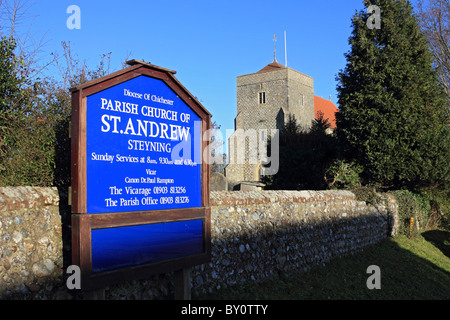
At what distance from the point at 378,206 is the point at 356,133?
3.53 meters

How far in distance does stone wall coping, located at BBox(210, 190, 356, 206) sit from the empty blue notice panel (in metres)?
1.42

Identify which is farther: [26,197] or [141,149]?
[141,149]

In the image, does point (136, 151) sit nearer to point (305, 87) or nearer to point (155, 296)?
point (155, 296)

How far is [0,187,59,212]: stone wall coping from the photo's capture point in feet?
12.4

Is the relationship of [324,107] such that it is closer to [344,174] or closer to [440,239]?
[440,239]

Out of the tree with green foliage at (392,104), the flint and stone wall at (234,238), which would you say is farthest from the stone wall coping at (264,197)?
the tree with green foliage at (392,104)

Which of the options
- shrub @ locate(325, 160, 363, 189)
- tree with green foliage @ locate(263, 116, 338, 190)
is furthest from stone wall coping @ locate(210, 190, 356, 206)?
tree with green foliage @ locate(263, 116, 338, 190)

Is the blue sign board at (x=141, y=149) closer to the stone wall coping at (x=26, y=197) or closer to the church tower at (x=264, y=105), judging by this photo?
the stone wall coping at (x=26, y=197)

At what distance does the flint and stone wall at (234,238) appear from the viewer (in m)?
3.78

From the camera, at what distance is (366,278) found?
28.4 ft

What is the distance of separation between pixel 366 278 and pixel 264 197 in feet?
10.8

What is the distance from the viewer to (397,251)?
39.5ft

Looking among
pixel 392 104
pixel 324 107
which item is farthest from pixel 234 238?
pixel 324 107

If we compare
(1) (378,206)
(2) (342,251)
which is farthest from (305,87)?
(2) (342,251)
